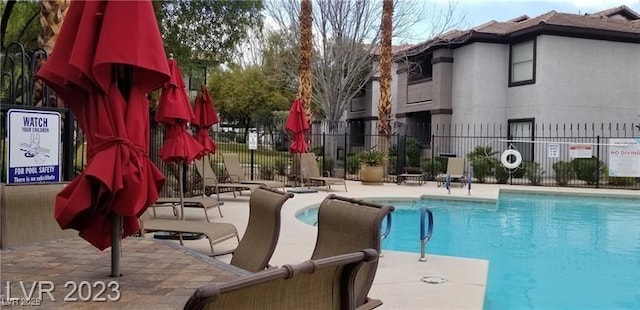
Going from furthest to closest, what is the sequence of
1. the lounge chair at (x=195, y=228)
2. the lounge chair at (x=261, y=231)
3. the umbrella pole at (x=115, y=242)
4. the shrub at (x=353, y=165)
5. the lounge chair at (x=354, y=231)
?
the shrub at (x=353, y=165), the lounge chair at (x=195, y=228), the lounge chair at (x=261, y=231), the lounge chair at (x=354, y=231), the umbrella pole at (x=115, y=242)

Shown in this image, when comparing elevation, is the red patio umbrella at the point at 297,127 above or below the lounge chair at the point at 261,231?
above

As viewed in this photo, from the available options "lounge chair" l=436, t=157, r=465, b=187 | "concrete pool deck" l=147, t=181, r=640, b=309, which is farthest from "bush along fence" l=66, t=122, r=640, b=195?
"concrete pool deck" l=147, t=181, r=640, b=309

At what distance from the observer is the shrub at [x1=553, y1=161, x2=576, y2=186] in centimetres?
1841

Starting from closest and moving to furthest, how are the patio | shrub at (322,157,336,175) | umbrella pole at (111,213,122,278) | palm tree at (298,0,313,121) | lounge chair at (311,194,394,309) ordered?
1. umbrella pole at (111,213,122,278)
2. lounge chair at (311,194,394,309)
3. the patio
4. palm tree at (298,0,313,121)
5. shrub at (322,157,336,175)

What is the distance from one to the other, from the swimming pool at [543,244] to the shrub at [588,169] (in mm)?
2588

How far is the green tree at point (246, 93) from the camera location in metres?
34.4

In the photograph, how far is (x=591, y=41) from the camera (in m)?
20.8

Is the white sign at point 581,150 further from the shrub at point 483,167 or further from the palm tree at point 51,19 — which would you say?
the palm tree at point 51,19

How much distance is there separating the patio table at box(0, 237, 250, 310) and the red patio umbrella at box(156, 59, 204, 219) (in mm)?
3544

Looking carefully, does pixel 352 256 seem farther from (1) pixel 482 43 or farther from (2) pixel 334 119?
(2) pixel 334 119

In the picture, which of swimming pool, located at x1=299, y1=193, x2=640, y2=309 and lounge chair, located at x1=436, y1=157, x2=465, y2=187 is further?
lounge chair, located at x1=436, y1=157, x2=465, y2=187

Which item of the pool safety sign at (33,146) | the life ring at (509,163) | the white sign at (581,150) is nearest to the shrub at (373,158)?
the life ring at (509,163)

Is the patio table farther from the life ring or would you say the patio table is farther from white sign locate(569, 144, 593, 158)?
white sign locate(569, 144, 593, 158)

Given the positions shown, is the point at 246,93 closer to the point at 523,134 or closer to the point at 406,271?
the point at 523,134
